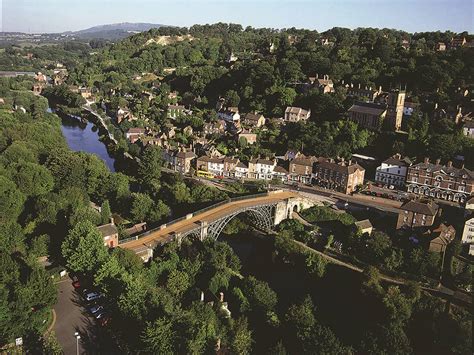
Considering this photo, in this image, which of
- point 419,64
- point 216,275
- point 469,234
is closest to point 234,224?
point 216,275

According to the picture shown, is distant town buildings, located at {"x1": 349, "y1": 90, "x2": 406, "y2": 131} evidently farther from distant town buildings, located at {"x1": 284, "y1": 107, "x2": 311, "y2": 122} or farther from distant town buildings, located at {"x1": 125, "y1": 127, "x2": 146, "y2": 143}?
distant town buildings, located at {"x1": 125, "y1": 127, "x2": 146, "y2": 143}

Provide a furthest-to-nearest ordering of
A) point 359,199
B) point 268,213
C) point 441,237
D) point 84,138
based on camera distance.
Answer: point 84,138 < point 359,199 < point 268,213 < point 441,237

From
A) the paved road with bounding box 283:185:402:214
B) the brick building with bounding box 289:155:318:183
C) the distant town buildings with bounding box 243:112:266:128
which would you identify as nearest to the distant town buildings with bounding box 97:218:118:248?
the paved road with bounding box 283:185:402:214

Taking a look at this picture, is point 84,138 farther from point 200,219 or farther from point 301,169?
point 200,219

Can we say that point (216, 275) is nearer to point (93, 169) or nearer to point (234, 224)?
point (234, 224)

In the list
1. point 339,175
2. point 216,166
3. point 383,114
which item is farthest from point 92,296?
point 383,114
